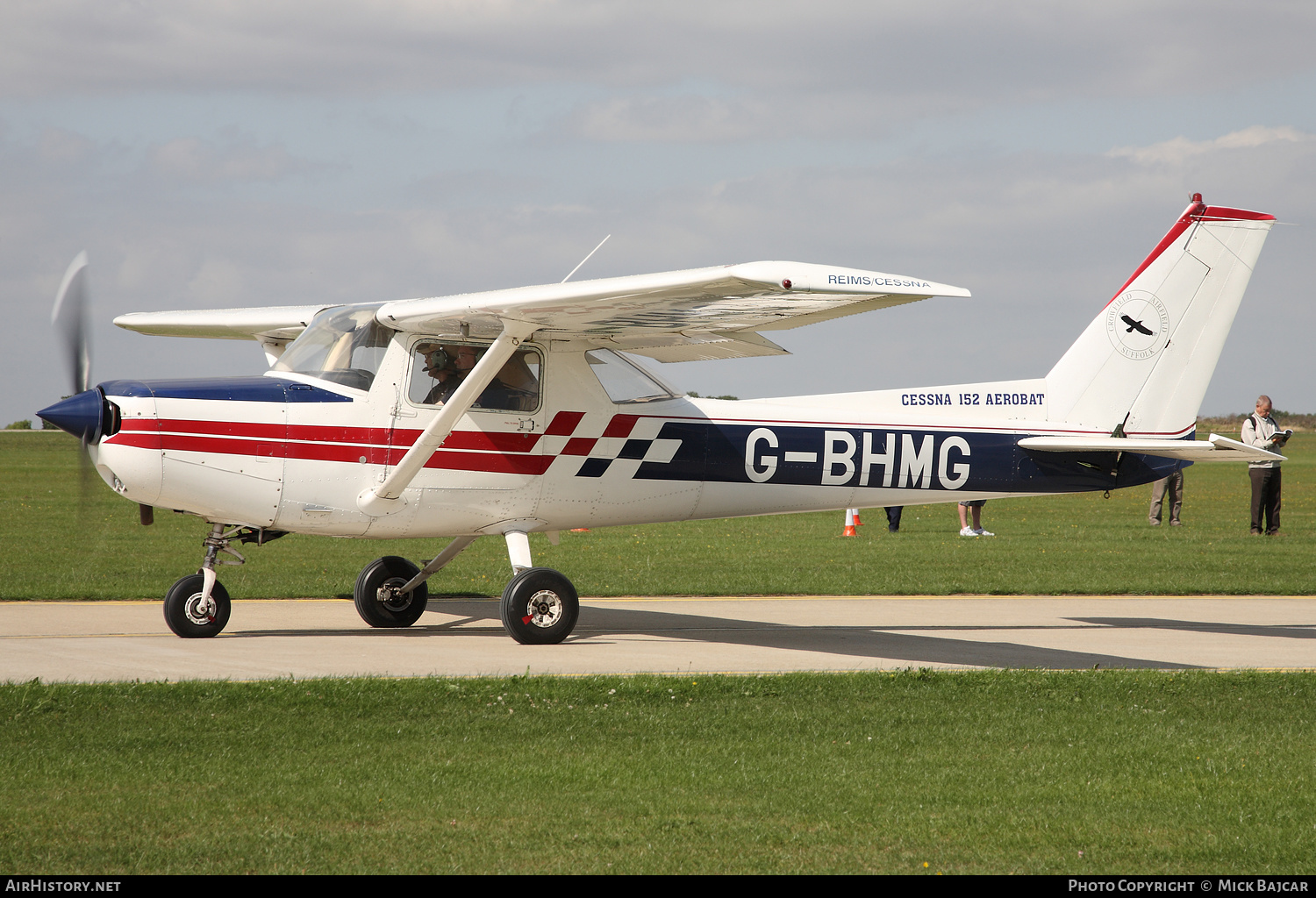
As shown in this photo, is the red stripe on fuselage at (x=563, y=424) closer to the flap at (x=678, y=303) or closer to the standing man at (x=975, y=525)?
the flap at (x=678, y=303)

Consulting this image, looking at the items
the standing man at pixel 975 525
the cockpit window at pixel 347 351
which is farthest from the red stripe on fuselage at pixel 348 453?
the standing man at pixel 975 525

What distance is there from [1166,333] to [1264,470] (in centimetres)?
1015

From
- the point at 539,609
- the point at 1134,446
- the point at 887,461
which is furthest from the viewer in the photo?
the point at 1134,446

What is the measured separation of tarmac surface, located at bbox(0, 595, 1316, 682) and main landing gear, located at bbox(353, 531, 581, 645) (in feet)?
0.71

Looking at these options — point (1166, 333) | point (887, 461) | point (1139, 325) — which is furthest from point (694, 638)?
point (1166, 333)

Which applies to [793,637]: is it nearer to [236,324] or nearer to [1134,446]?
[1134,446]

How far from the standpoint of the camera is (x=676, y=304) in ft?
31.7

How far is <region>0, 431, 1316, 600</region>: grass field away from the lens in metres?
15.2

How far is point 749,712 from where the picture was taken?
7.84 metres

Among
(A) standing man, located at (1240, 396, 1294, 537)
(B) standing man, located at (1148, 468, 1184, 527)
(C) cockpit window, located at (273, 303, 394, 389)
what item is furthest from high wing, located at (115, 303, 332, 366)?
(B) standing man, located at (1148, 468, 1184, 527)

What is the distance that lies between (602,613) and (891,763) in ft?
22.2

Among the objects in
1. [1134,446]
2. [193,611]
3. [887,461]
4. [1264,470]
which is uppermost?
[1134,446]

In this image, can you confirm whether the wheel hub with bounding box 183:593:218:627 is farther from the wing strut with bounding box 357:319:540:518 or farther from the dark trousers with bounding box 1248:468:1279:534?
the dark trousers with bounding box 1248:468:1279:534

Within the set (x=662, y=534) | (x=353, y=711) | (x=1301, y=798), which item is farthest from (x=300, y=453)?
(x=662, y=534)
